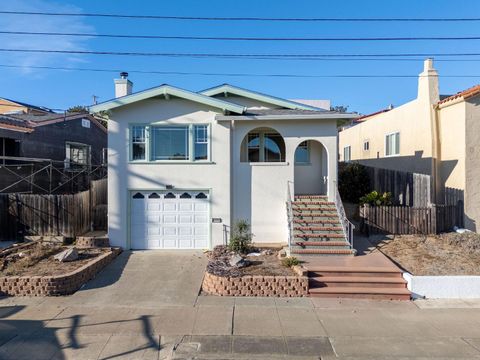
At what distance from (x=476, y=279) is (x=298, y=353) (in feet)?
18.0

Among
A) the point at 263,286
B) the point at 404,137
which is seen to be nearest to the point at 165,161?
the point at 263,286

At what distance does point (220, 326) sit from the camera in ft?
23.1

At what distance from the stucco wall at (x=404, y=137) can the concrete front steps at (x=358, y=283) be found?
732 centimetres

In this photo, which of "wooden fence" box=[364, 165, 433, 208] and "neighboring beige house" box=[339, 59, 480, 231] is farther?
"wooden fence" box=[364, 165, 433, 208]

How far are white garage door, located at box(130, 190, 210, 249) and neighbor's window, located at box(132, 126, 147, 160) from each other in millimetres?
1289

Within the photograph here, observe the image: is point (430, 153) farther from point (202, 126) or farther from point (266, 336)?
point (266, 336)

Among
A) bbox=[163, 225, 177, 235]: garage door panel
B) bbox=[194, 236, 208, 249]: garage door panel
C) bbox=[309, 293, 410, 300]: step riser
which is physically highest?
bbox=[163, 225, 177, 235]: garage door panel

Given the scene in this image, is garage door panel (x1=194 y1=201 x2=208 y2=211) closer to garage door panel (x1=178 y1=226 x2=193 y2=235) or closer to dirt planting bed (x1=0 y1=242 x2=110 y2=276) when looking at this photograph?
garage door panel (x1=178 y1=226 x2=193 y2=235)

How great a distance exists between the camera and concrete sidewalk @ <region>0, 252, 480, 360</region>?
604cm

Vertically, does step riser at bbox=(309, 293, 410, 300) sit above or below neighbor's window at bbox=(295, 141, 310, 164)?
below

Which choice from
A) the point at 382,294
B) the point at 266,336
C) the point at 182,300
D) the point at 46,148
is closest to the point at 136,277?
the point at 182,300

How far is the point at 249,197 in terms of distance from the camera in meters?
12.8

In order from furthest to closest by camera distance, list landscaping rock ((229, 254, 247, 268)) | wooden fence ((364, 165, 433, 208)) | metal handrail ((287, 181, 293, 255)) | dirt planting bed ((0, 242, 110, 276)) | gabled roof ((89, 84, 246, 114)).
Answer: wooden fence ((364, 165, 433, 208)) → gabled roof ((89, 84, 246, 114)) → metal handrail ((287, 181, 293, 255)) → landscaping rock ((229, 254, 247, 268)) → dirt planting bed ((0, 242, 110, 276))

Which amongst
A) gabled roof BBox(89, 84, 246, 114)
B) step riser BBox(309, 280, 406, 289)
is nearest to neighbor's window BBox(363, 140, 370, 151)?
gabled roof BBox(89, 84, 246, 114)
